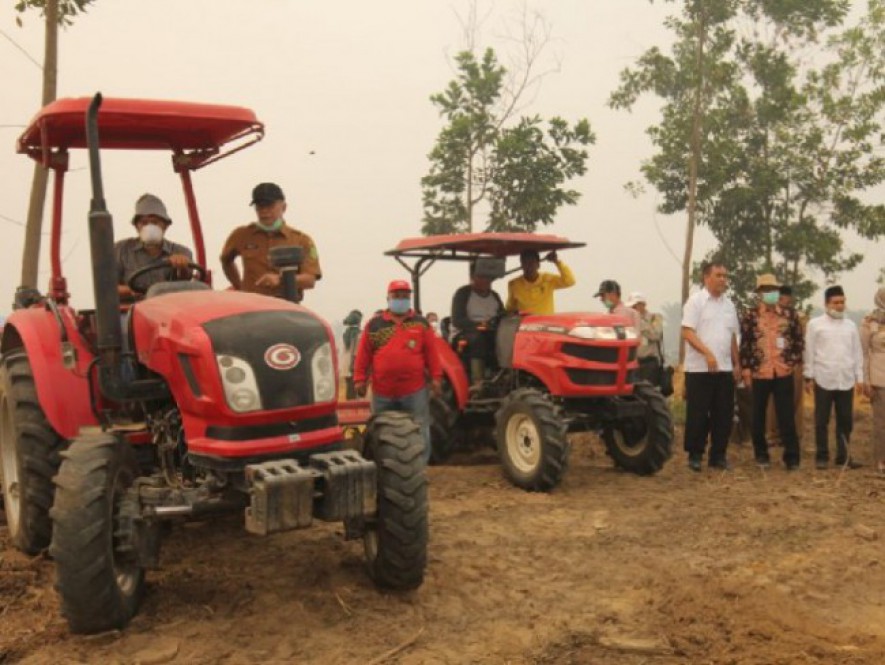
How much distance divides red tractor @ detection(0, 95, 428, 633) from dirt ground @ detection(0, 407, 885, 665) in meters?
0.26

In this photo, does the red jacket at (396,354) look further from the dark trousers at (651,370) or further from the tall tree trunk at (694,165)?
the tall tree trunk at (694,165)

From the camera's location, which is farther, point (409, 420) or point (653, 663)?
point (409, 420)

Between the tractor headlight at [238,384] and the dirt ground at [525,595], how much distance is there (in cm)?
97

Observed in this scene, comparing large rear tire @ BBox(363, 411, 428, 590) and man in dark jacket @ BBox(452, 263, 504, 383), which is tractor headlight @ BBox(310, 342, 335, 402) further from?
man in dark jacket @ BBox(452, 263, 504, 383)

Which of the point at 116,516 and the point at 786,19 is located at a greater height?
the point at 786,19

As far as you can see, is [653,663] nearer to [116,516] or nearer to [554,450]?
[116,516]

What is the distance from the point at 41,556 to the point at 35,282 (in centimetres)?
515

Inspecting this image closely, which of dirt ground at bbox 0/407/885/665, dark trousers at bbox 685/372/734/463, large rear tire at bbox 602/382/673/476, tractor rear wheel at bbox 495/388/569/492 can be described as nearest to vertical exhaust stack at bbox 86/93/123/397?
dirt ground at bbox 0/407/885/665

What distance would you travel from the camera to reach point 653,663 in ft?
11.7

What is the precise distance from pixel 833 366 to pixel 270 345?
6093 millimetres

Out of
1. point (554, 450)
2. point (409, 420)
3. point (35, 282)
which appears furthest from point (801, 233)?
point (409, 420)

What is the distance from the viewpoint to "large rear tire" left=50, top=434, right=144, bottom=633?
138 inches

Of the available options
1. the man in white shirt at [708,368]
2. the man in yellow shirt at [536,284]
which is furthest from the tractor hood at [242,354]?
the man in white shirt at [708,368]

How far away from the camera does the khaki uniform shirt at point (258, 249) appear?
5.42 m
